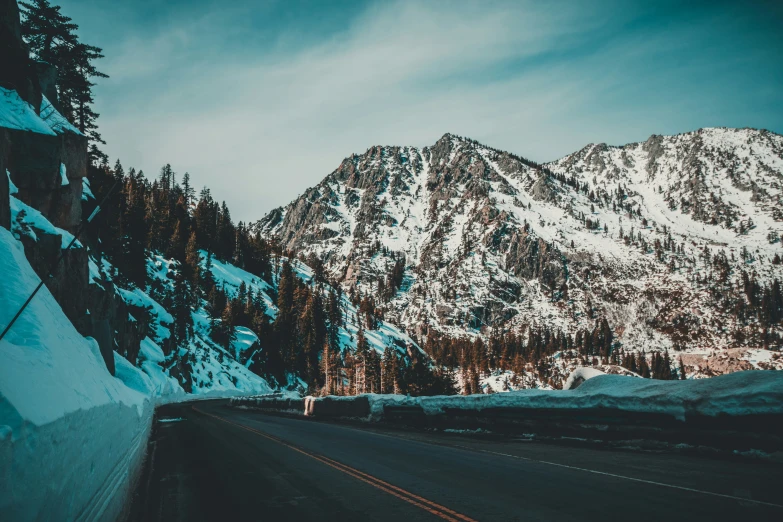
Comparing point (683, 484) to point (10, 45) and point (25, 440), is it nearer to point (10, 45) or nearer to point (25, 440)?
point (25, 440)

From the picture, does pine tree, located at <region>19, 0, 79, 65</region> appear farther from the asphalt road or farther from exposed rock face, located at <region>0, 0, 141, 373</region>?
the asphalt road

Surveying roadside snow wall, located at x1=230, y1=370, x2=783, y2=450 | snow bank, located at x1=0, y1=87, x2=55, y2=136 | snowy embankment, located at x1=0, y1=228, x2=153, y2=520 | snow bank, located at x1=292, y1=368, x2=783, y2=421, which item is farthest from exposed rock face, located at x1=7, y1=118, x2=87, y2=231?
snow bank, located at x1=292, y1=368, x2=783, y2=421

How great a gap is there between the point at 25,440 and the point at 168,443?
1444cm

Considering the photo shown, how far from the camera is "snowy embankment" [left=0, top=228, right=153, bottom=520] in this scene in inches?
108

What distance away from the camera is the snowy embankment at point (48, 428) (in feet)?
8.97

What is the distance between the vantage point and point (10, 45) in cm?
1794

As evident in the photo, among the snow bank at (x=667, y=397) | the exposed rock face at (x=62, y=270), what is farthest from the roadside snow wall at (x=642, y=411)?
the exposed rock face at (x=62, y=270)

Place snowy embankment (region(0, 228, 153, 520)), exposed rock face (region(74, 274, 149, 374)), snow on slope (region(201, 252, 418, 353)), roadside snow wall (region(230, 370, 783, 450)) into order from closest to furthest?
snowy embankment (region(0, 228, 153, 520)) < roadside snow wall (region(230, 370, 783, 450)) < exposed rock face (region(74, 274, 149, 374)) < snow on slope (region(201, 252, 418, 353))

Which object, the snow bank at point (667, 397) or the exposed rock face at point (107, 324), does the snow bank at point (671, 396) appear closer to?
the snow bank at point (667, 397)

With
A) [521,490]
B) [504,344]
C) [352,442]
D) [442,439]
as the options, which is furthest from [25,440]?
[504,344]

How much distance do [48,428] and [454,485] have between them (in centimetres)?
614

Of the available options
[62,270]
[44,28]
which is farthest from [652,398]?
[44,28]

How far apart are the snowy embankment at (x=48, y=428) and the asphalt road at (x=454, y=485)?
1668mm

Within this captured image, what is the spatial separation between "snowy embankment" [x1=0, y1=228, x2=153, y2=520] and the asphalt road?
65.7 inches
